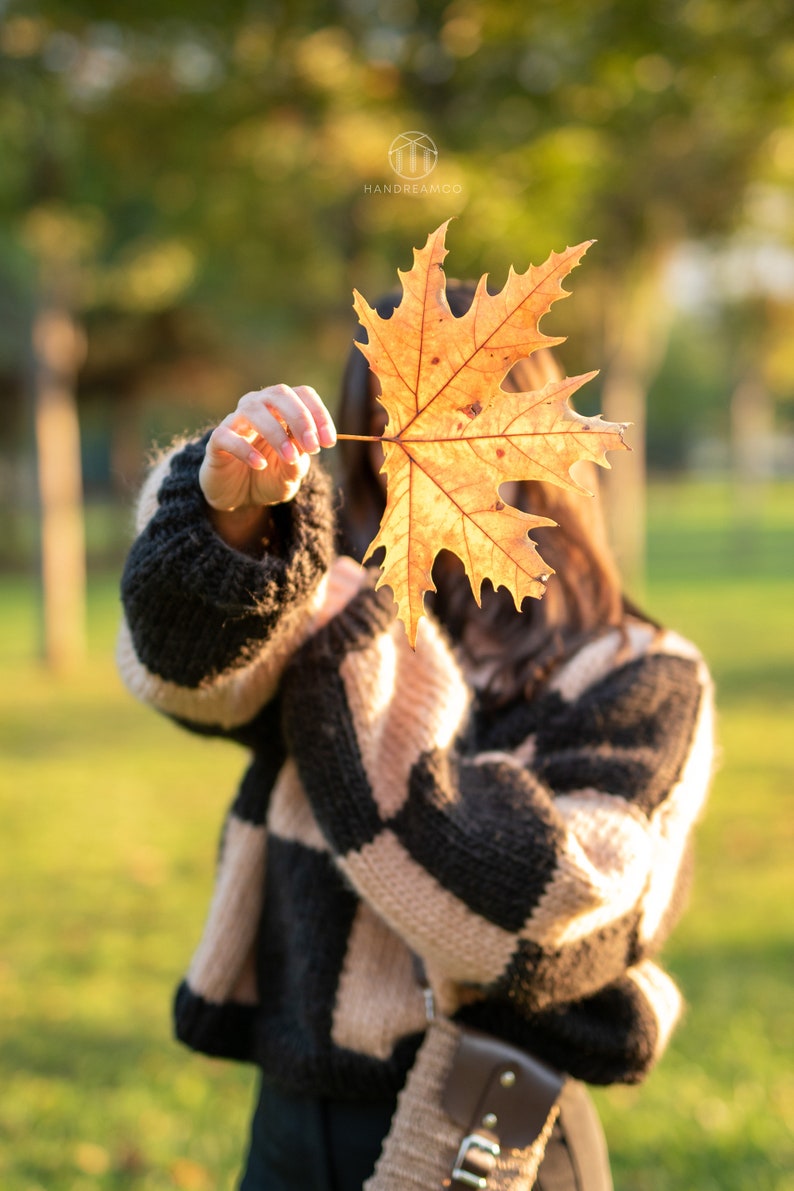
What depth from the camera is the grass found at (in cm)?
310

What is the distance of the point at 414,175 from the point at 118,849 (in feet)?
11.6

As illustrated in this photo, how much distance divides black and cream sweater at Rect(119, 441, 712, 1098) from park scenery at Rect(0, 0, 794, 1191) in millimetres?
308

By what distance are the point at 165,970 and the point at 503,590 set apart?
117 inches

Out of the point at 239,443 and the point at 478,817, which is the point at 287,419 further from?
the point at 478,817

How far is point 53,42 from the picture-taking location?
7191 mm

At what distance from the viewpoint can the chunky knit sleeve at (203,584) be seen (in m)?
1.33

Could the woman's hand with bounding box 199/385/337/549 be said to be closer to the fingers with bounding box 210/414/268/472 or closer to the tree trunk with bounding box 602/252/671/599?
the fingers with bounding box 210/414/268/472

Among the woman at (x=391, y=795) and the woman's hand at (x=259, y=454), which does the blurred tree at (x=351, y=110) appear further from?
the woman's hand at (x=259, y=454)

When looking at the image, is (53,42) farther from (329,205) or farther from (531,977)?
(531,977)

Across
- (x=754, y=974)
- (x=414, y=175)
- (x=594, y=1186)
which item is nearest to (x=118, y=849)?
(x=754, y=974)

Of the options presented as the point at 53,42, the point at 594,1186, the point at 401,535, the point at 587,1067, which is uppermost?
the point at 53,42

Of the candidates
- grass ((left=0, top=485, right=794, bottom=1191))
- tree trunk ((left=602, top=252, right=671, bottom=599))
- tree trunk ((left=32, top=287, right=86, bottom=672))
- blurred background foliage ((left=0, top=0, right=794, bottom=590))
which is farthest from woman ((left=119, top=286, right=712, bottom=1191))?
tree trunk ((left=602, top=252, right=671, bottom=599))

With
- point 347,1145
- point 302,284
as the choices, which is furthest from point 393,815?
point 302,284

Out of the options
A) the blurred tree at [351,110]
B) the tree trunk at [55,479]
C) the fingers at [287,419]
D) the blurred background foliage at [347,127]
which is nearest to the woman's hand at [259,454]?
the fingers at [287,419]
